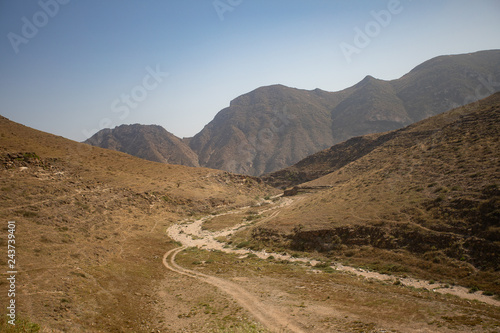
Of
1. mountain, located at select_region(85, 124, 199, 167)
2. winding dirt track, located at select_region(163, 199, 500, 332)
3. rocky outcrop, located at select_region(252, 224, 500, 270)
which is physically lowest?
winding dirt track, located at select_region(163, 199, 500, 332)

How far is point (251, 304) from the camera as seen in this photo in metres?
11.0

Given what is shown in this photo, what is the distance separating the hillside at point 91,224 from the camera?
930 centimetres

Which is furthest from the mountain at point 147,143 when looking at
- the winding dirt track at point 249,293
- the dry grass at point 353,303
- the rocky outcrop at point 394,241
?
the dry grass at point 353,303

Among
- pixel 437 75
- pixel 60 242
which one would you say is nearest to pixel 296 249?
pixel 60 242

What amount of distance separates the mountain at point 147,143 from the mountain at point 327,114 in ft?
44.0

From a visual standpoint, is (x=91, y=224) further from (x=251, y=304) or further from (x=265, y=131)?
(x=265, y=131)

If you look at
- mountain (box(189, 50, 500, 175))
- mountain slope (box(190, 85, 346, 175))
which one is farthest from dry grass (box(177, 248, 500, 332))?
mountain slope (box(190, 85, 346, 175))

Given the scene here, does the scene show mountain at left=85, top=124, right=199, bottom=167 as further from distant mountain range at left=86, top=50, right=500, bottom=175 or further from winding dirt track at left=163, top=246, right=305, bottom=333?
winding dirt track at left=163, top=246, right=305, bottom=333

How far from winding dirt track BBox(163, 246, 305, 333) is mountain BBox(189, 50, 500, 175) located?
106879mm

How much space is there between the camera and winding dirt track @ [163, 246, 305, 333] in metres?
9.12

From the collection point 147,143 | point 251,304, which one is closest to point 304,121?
point 147,143

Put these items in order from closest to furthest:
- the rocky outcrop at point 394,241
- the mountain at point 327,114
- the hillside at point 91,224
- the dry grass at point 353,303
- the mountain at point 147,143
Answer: the dry grass at point 353,303 < the hillside at point 91,224 < the rocky outcrop at point 394,241 < the mountain at point 147,143 < the mountain at point 327,114

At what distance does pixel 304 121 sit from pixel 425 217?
134824 millimetres

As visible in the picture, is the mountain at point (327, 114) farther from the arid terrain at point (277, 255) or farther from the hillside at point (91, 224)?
the arid terrain at point (277, 255)
